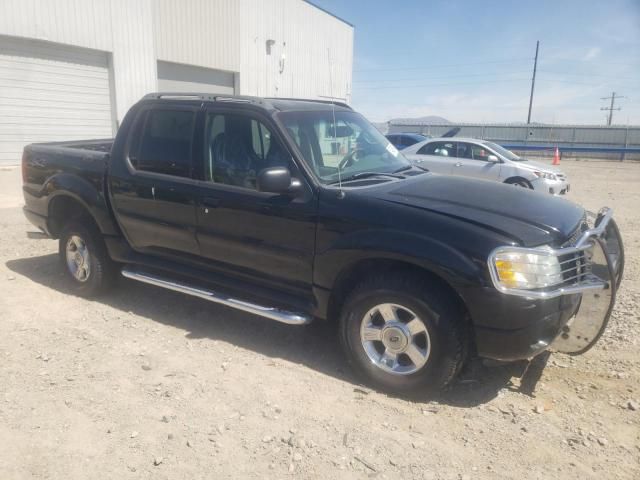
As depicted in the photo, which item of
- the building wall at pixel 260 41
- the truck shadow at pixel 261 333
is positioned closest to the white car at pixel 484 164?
the building wall at pixel 260 41

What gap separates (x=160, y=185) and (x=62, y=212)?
1.70 meters

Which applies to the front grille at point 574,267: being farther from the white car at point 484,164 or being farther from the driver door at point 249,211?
the white car at point 484,164

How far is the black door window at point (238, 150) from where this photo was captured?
154 inches

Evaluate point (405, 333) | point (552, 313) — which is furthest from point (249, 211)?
point (552, 313)

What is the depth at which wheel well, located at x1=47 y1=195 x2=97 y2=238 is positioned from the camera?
527cm

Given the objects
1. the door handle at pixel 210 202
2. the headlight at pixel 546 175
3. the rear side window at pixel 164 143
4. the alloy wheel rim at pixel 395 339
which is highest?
the rear side window at pixel 164 143

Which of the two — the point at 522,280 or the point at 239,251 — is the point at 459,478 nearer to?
the point at 522,280

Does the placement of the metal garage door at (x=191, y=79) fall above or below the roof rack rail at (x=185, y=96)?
above

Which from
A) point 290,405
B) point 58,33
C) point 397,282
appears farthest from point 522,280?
point 58,33

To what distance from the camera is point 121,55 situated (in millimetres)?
16656

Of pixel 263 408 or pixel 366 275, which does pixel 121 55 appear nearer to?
pixel 366 275

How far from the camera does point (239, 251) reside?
406 centimetres

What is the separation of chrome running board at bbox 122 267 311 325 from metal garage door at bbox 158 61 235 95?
14.1 m

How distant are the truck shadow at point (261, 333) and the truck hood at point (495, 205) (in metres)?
1.08
